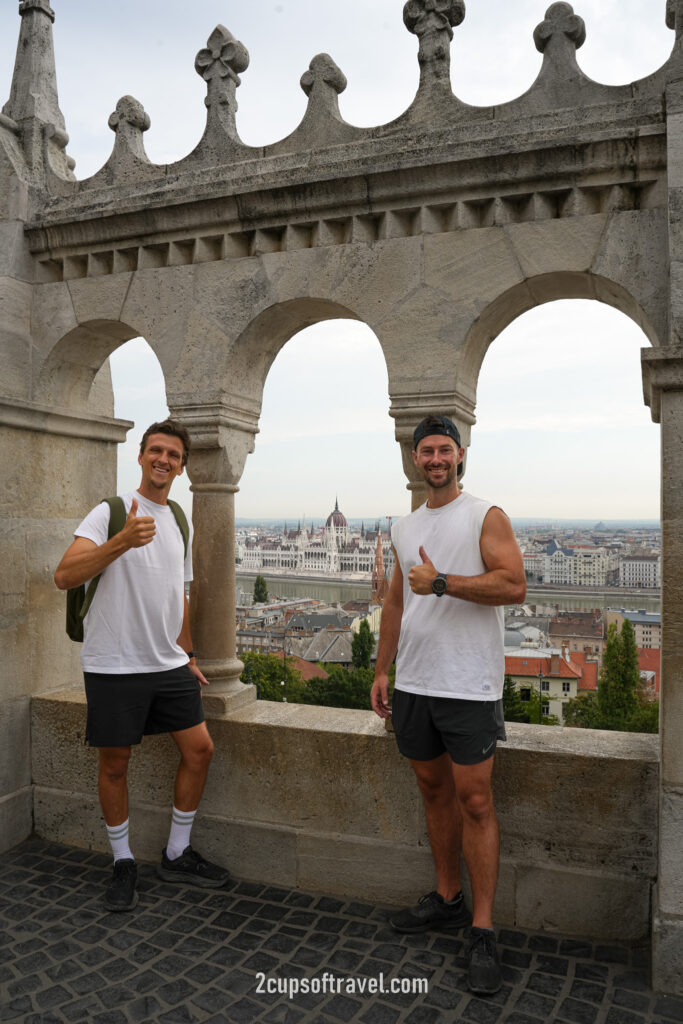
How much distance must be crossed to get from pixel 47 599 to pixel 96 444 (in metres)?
0.89

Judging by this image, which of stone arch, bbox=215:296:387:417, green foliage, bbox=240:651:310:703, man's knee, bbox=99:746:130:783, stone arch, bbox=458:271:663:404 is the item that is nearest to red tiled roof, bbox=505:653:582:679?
green foliage, bbox=240:651:310:703

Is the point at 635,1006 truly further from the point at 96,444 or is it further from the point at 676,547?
the point at 96,444

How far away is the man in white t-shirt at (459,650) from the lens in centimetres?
240

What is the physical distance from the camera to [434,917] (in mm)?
2748

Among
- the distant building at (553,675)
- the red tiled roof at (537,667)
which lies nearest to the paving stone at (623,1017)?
the red tiled roof at (537,667)

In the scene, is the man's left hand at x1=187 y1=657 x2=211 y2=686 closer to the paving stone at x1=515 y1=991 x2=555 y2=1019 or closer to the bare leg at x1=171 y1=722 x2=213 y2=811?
the bare leg at x1=171 y1=722 x2=213 y2=811

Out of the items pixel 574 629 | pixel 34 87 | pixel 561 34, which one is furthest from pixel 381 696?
pixel 574 629

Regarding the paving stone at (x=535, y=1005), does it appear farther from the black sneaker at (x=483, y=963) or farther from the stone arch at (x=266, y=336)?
the stone arch at (x=266, y=336)

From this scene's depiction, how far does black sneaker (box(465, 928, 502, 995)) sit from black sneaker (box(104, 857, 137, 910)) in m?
1.31

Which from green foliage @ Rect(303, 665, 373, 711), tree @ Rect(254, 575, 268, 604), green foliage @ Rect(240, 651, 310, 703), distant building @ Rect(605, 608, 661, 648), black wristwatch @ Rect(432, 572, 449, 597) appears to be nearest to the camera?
black wristwatch @ Rect(432, 572, 449, 597)

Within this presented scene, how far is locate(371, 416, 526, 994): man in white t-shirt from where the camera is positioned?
7.87 ft

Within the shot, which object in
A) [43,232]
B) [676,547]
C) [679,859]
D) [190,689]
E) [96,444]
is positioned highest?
[43,232]

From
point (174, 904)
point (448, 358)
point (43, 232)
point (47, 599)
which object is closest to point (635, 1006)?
point (174, 904)

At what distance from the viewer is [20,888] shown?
316 centimetres
